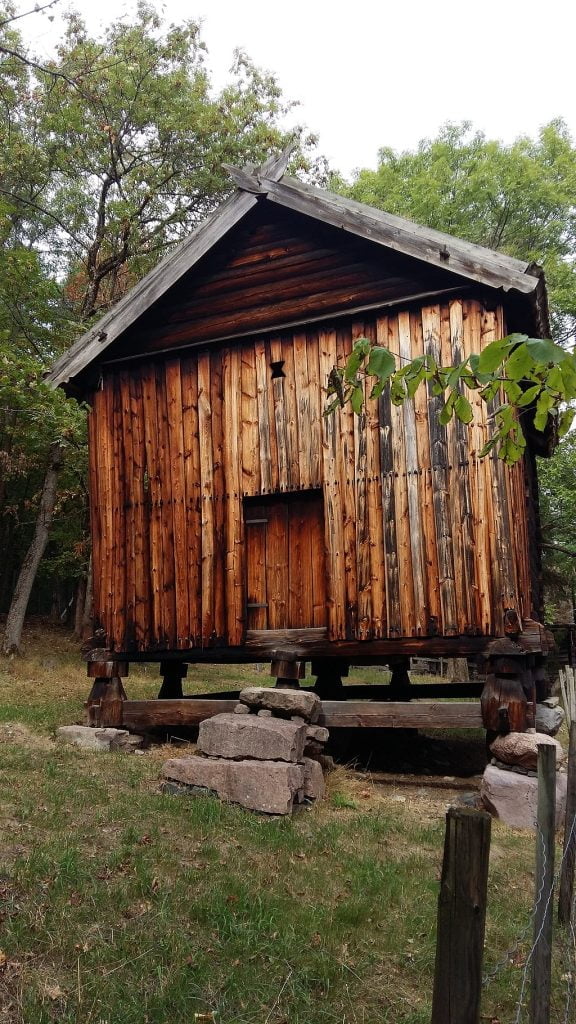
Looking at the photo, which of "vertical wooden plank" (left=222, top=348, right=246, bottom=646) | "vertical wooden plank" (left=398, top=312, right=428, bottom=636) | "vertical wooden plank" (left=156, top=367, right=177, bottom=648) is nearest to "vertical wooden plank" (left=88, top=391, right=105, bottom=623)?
A: "vertical wooden plank" (left=156, top=367, right=177, bottom=648)

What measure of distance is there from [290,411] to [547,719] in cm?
665

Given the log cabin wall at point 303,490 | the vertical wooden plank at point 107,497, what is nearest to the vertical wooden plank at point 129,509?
the log cabin wall at point 303,490

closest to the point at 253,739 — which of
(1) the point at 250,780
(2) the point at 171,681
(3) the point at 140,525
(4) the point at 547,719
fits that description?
(1) the point at 250,780

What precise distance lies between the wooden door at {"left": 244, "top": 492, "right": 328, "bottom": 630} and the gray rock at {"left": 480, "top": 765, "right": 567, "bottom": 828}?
2.79 m

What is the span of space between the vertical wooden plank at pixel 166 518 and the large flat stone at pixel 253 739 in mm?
2356

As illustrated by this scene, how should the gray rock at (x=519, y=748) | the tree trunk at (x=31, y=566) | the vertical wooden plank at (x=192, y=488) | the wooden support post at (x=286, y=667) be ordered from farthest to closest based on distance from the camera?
the tree trunk at (x=31, y=566) < the vertical wooden plank at (x=192, y=488) < the wooden support post at (x=286, y=667) < the gray rock at (x=519, y=748)

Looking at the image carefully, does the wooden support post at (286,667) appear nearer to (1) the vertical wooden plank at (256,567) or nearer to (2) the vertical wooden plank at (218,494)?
(1) the vertical wooden plank at (256,567)

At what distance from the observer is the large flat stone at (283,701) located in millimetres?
8211

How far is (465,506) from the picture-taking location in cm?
844

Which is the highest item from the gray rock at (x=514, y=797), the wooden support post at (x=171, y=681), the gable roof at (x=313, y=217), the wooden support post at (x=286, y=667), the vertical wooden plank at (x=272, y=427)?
the gable roof at (x=313, y=217)

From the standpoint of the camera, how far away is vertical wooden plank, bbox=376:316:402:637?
8633 millimetres

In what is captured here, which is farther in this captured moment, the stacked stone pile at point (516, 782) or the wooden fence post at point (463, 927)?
the stacked stone pile at point (516, 782)

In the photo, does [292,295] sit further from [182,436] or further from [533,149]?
[533,149]

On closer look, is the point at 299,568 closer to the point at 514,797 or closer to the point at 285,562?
the point at 285,562
